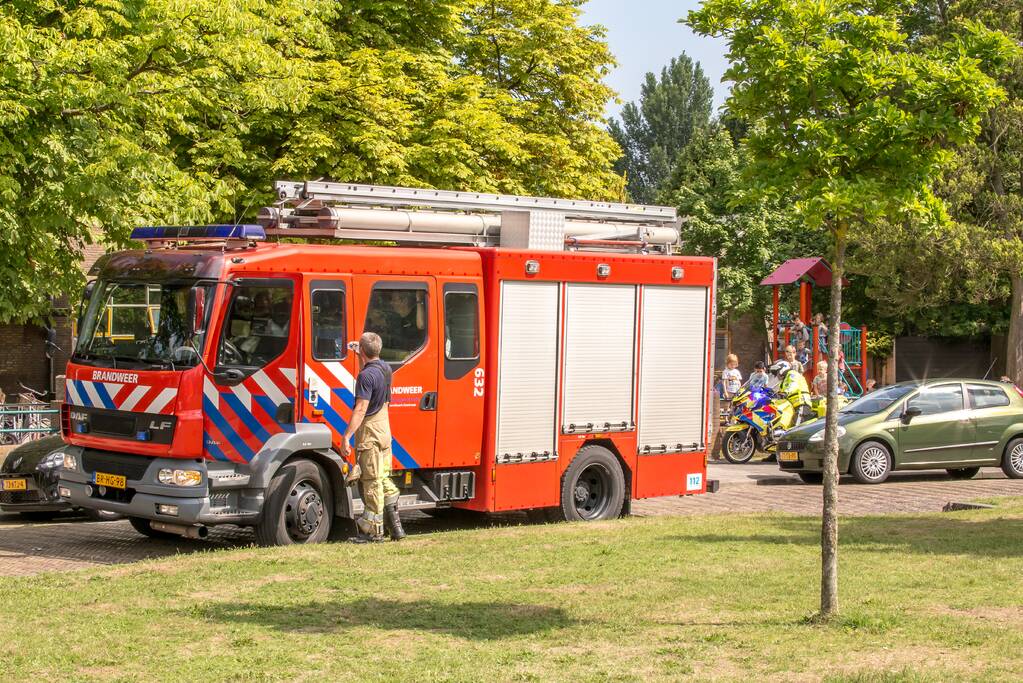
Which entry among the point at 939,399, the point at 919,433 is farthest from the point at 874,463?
the point at 939,399

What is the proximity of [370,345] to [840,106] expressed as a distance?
495 cm

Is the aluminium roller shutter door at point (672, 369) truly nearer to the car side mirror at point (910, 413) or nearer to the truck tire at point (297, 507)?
the truck tire at point (297, 507)

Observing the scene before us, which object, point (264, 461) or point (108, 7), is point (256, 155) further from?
point (264, 461)

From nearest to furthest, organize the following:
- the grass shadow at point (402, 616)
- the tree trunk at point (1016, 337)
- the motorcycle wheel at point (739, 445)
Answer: the grass shadow at point (402, 616)
the motorcycle wheel at point (739, 445)
the tree trunk at point (1016, 337)

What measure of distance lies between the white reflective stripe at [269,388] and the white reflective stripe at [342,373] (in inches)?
19.1

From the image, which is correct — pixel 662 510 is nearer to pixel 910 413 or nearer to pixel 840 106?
pixel 910 413

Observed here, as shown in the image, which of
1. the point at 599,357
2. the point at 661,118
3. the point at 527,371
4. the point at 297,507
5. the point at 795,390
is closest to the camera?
the point at 297,507

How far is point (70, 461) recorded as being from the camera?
13203mm

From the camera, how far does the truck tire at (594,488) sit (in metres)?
14.7

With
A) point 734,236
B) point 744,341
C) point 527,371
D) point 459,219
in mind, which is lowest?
point 527,371

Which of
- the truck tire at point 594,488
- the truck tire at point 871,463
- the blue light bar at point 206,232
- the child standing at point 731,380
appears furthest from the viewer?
the child standing at point 731,380

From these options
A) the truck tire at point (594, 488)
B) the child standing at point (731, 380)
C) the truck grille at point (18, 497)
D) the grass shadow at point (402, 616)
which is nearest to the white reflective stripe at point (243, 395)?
the grass shadow at point (402, 616)

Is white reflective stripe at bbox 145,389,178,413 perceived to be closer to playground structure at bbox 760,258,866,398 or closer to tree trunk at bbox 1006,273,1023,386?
playground structure at bbox 760,258,866,398

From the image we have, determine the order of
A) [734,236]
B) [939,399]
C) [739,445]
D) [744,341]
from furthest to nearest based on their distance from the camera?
1. [744,341]
2. [734,236]
3. [739,445]
4. [939,399]
